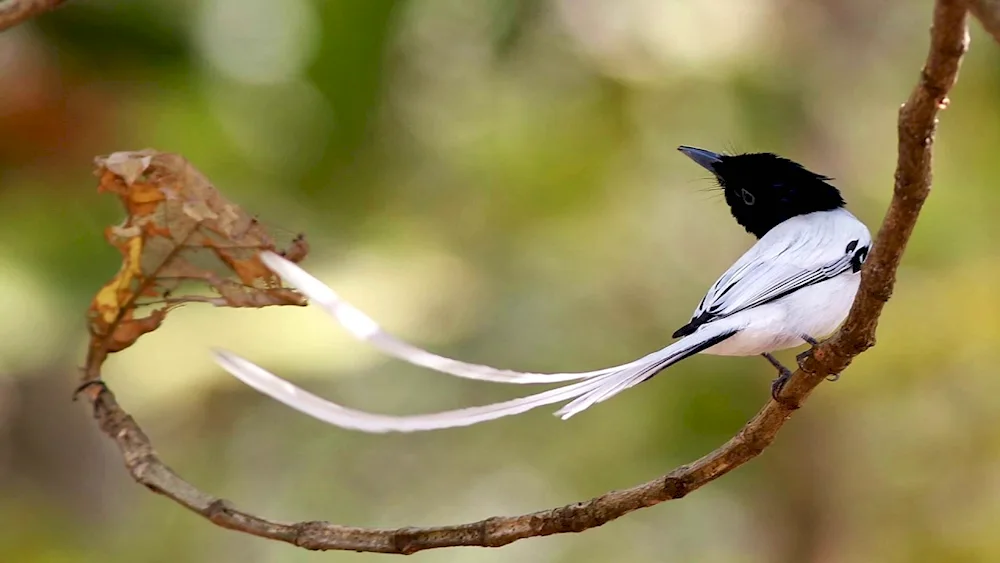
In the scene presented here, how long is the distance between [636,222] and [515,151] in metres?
0.48

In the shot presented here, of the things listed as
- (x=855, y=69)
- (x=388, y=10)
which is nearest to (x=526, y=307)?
(x=388, y=10)

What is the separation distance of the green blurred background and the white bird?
1127mm

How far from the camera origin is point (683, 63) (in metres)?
3.33

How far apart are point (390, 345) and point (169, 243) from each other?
1.44 feet

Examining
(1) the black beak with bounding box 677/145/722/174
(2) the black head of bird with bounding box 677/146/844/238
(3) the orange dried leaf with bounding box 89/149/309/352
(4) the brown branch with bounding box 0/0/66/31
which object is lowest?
(3) the orange dried leaf with bounding box 89/149/309/352

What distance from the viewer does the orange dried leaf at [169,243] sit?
125cm

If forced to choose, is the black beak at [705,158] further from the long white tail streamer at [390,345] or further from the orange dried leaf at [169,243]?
the orange dried leaf at [169,243]

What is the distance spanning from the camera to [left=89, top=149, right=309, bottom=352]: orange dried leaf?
49.3 inches

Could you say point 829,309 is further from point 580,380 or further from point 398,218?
point 398,218

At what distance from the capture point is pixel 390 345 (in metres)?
1.05

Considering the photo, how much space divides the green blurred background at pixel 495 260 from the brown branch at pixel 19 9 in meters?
1.58

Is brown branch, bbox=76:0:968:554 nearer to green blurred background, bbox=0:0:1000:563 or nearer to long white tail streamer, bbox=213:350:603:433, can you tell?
long white tail streamer, bbox=213:350:603:433

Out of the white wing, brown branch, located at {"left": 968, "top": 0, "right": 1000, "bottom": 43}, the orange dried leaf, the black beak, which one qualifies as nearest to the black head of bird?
the black beak

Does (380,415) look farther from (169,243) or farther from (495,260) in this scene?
(495,260)
